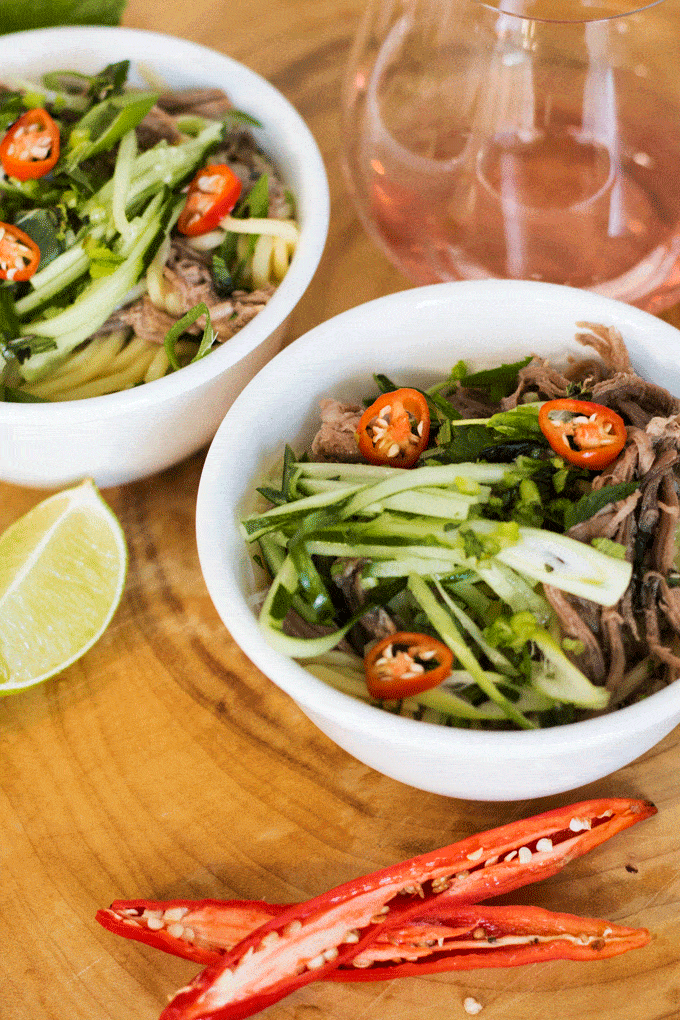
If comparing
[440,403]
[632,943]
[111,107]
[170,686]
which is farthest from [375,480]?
[111,107]

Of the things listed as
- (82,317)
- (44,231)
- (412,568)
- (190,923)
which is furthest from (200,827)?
(44,231)

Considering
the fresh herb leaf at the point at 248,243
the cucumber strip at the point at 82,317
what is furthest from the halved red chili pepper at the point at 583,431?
the cucumber strip at the point at 82,317

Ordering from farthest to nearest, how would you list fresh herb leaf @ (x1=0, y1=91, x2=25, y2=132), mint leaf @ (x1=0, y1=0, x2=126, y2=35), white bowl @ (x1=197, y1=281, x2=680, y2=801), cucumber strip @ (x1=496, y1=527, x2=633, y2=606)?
1. mint leaf @ (x1=0, y1=0, x2=126, y2=35)
2. fresh herb leaf @ (x1=0, y1=91, x2=25, y2=132)
3. cucumber strip @ (x1=496, y1=527, x2=633, y2=606)
4. white bowl @ (x1=197, y1=281, x2=680, y2=801)

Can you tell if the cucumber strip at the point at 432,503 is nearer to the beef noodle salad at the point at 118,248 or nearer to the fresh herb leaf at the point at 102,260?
the beef noodle salad at the point at 118,248

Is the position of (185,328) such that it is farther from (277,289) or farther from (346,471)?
(346,471)

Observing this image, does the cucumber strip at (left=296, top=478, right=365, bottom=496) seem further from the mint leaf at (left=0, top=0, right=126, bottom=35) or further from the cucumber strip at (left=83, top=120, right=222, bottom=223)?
the mint leaf at (left=0, top=0, right=126, bottom=35)

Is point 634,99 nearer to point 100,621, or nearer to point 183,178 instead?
point 183,178

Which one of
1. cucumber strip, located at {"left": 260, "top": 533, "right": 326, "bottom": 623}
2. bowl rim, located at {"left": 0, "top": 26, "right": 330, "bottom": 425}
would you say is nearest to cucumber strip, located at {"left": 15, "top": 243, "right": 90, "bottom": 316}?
bowl rim, located at {"left": 0, "top": 26, "right": 330, "bottom": 425}
